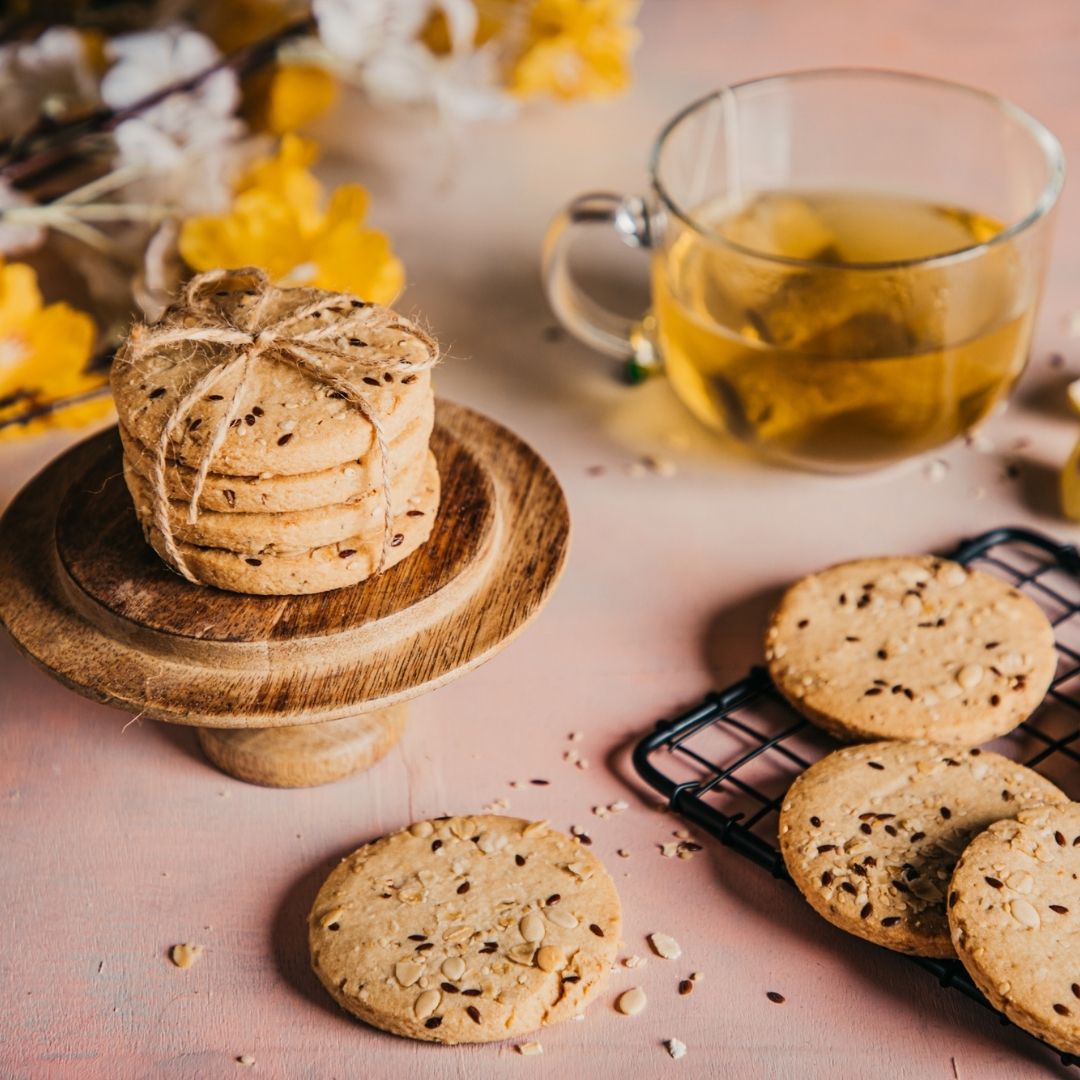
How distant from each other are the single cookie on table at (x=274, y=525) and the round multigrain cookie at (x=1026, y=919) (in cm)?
46

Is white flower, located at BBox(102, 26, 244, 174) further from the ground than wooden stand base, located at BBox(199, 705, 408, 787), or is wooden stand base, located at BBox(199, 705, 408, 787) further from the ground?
white flower, located at BBox(102, 26, 244, 174)

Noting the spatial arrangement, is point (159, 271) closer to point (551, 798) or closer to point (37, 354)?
point (37, 354)

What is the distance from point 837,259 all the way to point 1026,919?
735 millimetres

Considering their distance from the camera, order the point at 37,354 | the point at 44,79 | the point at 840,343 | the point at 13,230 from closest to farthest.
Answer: the point at 840,343
the point at 37,354
the point at 13,230
the point at 44,79

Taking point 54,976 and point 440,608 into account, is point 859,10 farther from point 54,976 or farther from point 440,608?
point 54,976

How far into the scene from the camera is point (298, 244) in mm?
1404

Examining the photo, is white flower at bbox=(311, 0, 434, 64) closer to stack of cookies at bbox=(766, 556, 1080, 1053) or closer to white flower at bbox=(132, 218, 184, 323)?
white flower at bbox=(132, 218, 184, 323)

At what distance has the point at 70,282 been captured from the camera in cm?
160

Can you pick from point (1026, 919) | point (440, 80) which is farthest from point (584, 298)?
point (1026, 919)

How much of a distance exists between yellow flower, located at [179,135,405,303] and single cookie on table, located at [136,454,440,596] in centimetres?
48

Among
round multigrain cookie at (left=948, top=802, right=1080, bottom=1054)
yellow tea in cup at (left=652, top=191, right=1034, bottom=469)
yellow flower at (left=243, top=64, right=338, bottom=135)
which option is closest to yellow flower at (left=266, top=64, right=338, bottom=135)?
yellow flower at (left=243, top=64, right=338, bottom=135)

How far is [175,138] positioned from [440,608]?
863 millimetres

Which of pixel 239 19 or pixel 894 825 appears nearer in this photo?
pixel 894 825

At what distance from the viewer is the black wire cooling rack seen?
40.1 inches
